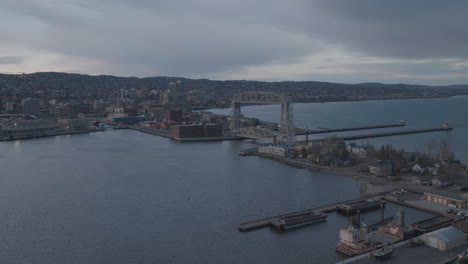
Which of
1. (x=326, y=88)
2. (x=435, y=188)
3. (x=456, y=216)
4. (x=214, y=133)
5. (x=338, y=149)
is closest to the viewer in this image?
(x=456, y=216)

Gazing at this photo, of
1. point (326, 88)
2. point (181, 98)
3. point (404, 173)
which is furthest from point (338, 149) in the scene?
point (326, 88)

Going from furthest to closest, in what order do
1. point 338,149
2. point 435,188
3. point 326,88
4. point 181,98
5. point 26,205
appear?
point 326,88 → point 181,98 → point 338,149 → point 435,188 → point 26,205

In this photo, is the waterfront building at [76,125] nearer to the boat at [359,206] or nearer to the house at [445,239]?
the boat at [359,206]

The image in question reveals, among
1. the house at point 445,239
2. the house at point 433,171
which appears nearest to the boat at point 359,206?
the house at point 445,239

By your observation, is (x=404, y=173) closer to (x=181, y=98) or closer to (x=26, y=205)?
(x=26, y=205)

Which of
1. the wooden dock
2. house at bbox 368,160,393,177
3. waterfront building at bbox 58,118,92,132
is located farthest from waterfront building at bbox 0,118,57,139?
the wooden dock

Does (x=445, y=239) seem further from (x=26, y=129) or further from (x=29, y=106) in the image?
(x=29, y=106)

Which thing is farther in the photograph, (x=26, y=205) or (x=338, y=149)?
(x=338, y=149)
